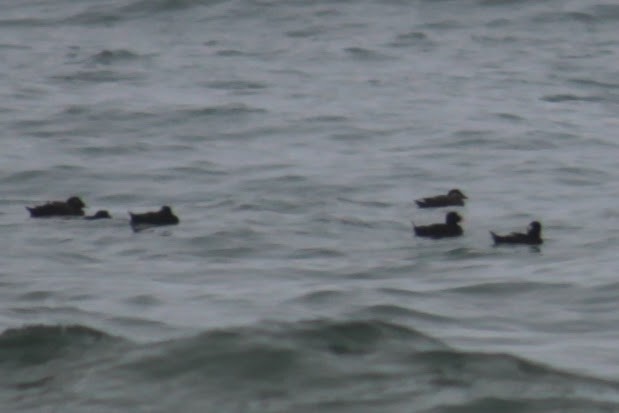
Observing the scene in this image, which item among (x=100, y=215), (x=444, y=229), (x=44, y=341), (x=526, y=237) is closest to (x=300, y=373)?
(x=44, y=341)

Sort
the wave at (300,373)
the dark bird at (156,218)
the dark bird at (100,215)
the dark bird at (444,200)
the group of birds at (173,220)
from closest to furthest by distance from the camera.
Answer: the wave at (300,373) → the group of birds at (173,220) → the dark bird at (156,218) → the dark bird at (100,215) → the dark bird at (444,200)

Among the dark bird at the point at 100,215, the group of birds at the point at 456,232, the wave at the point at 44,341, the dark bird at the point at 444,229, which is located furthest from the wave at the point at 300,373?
the dark bird at the point at 100,215

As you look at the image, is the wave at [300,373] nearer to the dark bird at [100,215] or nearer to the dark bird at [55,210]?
the dark bird at [55,210]

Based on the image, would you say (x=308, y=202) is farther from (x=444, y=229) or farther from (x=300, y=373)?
(x=300, y=373)

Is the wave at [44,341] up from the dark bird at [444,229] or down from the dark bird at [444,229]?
up

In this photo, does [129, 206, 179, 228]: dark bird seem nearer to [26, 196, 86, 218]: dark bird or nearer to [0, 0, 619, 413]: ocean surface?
[0, 0, 619, 413]: ocean surface

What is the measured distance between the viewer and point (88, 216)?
19000 millimetres

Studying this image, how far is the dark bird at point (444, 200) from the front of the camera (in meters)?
19.6

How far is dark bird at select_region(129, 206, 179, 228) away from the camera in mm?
18188

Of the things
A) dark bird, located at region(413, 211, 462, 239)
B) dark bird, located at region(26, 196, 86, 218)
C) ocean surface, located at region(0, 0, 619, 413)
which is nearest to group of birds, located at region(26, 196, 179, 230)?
dark bird, located at region(26, 196, 86, 218)

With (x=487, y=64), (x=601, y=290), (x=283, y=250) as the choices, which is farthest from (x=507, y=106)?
(x=601, y=290)

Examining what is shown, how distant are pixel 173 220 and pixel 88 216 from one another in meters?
0.97

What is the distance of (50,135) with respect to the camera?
2530cm

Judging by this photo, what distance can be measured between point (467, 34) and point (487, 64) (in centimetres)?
312
